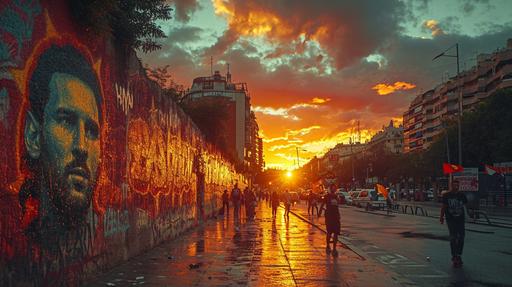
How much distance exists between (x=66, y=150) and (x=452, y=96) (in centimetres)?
12175

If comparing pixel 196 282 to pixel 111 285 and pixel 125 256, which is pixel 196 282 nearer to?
pixel 111 285

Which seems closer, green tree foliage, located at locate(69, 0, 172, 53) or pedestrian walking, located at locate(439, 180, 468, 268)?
green tree foliage, located at locate(69, 0, 172, 53)

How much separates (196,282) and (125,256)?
7.83 ft

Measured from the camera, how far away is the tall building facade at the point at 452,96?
293 feet

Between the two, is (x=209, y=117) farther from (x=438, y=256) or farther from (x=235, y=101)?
(x=235, y=101)

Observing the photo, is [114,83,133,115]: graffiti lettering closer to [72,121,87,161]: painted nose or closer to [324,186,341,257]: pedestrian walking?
[72,121,87,161]: painted nose

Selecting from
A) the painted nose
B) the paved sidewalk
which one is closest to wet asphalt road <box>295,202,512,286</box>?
the paved sidewalk

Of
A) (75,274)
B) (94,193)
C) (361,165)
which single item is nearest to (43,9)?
(94,193)

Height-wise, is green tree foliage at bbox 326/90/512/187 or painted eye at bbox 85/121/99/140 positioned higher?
green tree foliage at bbox 326/90/512/187

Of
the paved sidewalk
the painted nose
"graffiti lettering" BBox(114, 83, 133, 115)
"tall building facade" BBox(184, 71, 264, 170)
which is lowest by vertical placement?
the paved sidewalk

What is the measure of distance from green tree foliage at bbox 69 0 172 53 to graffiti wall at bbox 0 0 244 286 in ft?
0.76

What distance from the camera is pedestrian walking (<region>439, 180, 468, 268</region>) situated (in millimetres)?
10758

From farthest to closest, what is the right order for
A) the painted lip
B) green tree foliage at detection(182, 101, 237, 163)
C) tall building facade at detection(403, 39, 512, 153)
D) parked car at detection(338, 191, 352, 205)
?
tall building facade at detection(403, 39, 512, 153)
parked car at detection(338, 191, 352, 205)
green tree foliage at detection(182, 101, 237, 163)
the painted lip

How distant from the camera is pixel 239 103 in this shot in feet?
341
